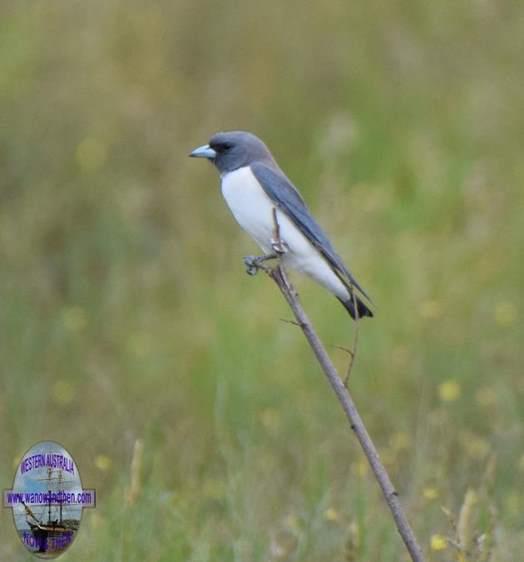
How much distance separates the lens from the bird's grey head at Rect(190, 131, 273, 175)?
412 centimetres

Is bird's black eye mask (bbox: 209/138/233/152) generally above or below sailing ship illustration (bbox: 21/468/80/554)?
above

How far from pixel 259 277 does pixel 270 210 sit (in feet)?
8.74

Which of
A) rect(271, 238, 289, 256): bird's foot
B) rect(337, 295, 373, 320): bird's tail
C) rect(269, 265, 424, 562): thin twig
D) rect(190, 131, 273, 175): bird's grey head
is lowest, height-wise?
rect(269, 265, 424, 562): thin twig

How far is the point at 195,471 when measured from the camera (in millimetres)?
5039

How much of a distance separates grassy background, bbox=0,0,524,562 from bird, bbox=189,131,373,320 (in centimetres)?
66

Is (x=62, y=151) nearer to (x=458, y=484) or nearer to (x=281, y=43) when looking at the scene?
(x=281, y=43)

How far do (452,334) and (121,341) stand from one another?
5.47 ft

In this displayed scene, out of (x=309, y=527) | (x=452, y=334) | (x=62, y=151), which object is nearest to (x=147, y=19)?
(x=62, y=151)

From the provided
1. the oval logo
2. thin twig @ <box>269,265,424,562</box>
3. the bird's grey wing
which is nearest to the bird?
the bird's grey wing

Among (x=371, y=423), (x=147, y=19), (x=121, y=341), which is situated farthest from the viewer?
(x=147, y=19)

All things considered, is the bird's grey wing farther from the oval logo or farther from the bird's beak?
the oval logo

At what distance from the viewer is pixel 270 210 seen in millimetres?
4047

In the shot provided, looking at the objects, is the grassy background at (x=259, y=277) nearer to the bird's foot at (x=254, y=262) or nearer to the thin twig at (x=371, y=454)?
the bird's foot at (x=254, y=262)

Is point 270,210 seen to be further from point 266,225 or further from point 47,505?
point 47,505
